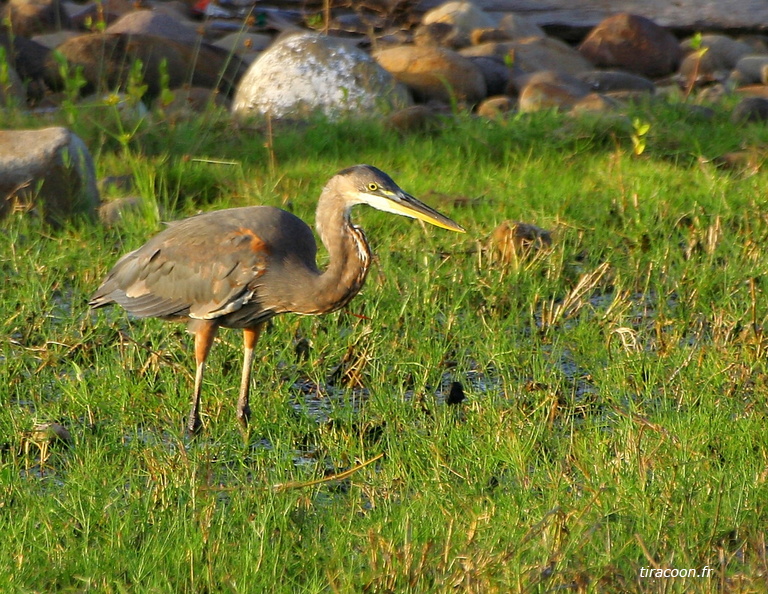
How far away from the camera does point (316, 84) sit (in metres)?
9.27

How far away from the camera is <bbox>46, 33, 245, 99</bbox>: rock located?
10289 millimetres

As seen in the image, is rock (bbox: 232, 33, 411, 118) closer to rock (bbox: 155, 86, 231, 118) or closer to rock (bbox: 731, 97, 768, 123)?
rock (bbox: 155, 86, 231, 118)

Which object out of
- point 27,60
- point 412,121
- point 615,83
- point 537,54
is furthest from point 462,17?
point 412,121

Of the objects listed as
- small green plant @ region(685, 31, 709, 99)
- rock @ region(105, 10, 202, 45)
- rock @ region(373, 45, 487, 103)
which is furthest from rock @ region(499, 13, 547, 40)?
rock @ region(105, 10, 202, 45)

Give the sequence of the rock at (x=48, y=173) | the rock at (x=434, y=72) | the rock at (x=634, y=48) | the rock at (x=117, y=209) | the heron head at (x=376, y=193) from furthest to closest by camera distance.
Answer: the rock at (x=634, y=48) < the rock at (x=434, y=72) < the rock at (x=117, y=209) < the rock at (x=48, y=173) < the heron head at (x=376, y=193)

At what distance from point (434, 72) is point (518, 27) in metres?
3.44

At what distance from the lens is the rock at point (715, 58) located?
12430 mm

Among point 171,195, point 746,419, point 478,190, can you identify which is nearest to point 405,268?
point 478,190

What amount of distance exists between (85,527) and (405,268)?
305 cm

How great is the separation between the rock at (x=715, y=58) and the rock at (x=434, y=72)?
306 cm

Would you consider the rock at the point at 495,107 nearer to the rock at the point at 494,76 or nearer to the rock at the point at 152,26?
the rock at the point at 494,76

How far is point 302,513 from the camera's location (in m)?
3.65

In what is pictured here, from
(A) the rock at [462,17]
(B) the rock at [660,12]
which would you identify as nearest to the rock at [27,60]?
(A) the rock at [462,17]

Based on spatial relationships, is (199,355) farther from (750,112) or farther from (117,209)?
(750,112)
